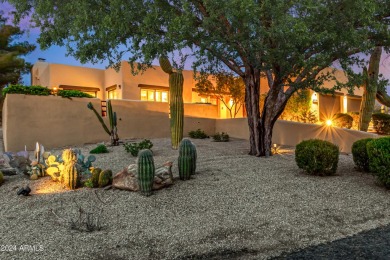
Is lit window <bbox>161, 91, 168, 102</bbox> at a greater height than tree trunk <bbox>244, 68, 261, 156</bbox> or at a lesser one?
greater

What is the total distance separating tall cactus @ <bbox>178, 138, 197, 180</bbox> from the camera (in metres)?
7.10

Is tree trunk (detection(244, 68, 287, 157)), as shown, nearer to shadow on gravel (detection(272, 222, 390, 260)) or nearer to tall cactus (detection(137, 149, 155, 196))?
tall cactus (detection(137, 149, 155, 196))

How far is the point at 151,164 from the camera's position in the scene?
6020 millimetres

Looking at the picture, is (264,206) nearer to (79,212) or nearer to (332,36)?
(79,212)

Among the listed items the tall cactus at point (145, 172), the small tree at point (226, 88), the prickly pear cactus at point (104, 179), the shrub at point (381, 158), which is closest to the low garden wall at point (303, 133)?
the small tree at point (226, 88)

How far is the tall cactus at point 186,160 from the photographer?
7.10 metres

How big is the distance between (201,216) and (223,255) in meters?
1.33

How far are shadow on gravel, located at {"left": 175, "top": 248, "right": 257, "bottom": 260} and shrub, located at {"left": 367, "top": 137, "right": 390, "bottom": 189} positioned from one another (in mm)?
4126

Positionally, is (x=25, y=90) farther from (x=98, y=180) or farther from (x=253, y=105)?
(x=253, y=105)

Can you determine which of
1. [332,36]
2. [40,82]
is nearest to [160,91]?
[40,82]

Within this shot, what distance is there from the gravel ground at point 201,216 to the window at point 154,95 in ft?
43.9

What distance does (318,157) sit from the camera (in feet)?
25.2

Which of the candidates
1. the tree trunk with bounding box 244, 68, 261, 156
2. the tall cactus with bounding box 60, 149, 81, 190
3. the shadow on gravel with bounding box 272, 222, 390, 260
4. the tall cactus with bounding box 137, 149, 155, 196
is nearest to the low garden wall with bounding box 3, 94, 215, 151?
the tree trunk with bounding box 244, 68, 261, 156

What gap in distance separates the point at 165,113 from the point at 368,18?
453 inches
